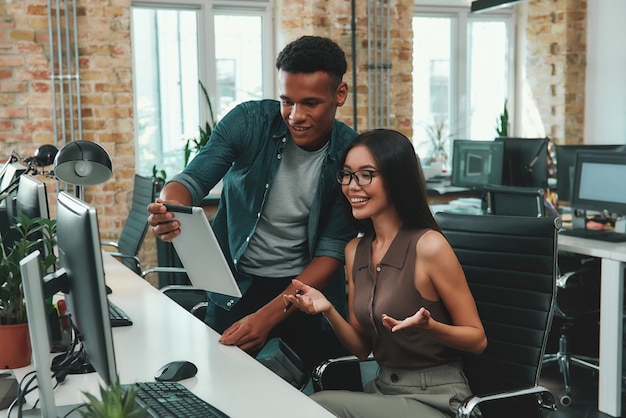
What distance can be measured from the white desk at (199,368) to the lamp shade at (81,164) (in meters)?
0.45

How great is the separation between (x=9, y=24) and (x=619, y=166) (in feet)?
12.1

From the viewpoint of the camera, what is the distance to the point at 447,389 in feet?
6.55

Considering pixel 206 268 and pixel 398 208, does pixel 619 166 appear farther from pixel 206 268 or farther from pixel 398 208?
pixel 206 268

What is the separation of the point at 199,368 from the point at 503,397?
74 centimetres

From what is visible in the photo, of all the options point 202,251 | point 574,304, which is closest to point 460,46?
point 574,304

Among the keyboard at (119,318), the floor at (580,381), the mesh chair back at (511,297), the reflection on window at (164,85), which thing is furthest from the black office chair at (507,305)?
the reflection on window at (164,85)

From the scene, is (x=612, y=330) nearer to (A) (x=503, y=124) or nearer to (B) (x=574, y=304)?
(B) (x=574, y=304)

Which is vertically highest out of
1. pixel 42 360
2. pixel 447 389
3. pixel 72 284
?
pixel 72 284

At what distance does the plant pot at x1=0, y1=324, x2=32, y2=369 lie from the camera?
1853mm

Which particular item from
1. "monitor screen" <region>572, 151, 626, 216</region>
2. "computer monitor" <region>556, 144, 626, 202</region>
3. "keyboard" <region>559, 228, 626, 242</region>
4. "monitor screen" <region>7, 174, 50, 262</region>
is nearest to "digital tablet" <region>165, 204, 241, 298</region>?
"monitor screen" <region>7, 174, 50, 262</region>

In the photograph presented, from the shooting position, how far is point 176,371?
1.80 meters

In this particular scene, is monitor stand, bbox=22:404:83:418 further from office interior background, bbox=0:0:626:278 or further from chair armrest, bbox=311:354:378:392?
office interior background, bbox=0:0:626:278

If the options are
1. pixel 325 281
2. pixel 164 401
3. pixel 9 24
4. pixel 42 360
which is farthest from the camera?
pixel 9 24

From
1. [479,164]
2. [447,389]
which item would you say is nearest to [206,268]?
[447,389]
